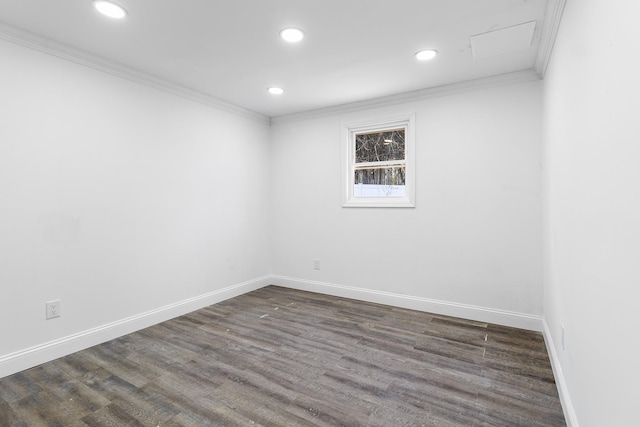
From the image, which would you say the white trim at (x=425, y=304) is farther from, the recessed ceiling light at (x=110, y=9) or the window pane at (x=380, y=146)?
the recessed ceiling light at (x=110, y=9)

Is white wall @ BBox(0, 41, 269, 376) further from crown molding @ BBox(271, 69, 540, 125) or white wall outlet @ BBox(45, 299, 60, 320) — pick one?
crown molding @ BBox(271, 69, 540, 125)

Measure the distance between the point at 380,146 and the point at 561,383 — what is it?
9.36ft

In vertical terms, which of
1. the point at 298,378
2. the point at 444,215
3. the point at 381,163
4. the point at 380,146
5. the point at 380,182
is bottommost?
the point at 298,378

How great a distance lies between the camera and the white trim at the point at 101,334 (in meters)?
2.34

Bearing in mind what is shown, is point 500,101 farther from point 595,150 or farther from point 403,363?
point 403,363

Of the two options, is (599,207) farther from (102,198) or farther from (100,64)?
(100,64)

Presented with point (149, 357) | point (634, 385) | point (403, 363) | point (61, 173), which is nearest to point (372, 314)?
point (403, 363)

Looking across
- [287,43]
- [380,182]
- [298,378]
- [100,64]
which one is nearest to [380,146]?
[380,182]

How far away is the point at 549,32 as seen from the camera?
2.28 metres

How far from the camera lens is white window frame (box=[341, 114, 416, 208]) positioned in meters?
3.69

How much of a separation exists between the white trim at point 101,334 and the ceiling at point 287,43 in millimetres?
2241

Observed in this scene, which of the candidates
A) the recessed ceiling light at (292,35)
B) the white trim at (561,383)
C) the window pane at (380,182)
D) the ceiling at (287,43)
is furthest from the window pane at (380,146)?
the white trim at (561,383)

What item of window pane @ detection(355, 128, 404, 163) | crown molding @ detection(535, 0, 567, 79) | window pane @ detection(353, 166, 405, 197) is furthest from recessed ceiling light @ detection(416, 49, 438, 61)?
window pane @ detection(353, 166, 405, 197)

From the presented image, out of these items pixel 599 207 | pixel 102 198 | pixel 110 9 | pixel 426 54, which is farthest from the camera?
pixel 102 198
